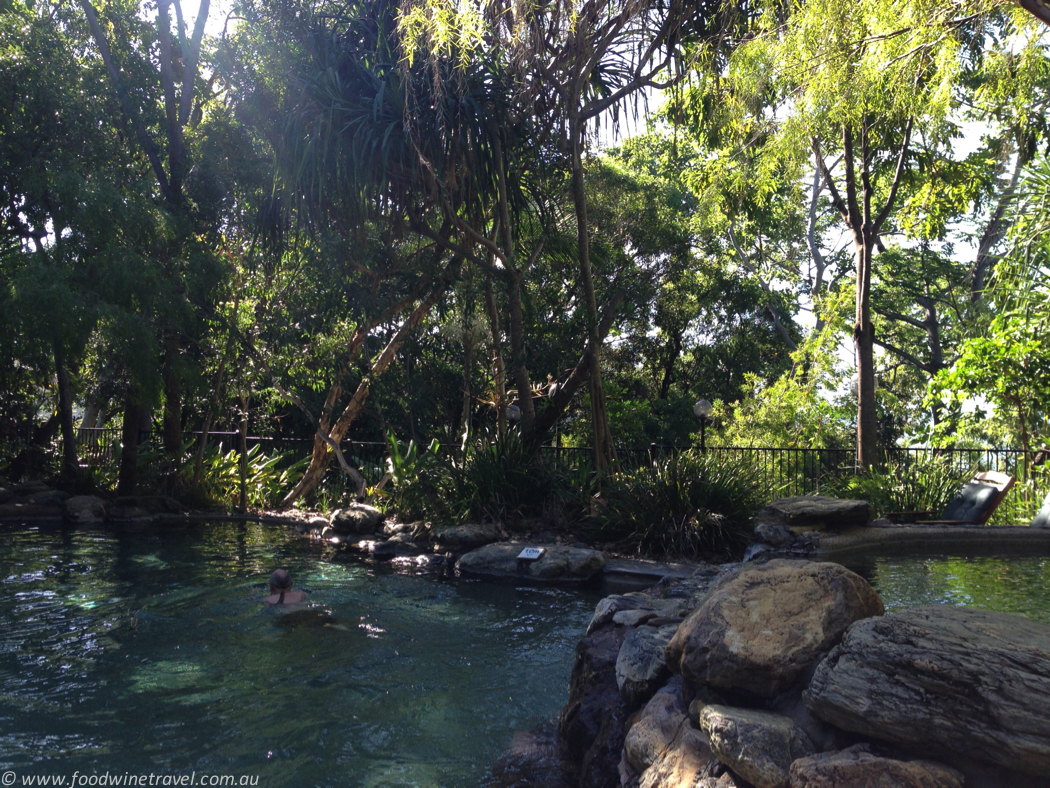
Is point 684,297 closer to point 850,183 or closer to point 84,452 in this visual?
point 850,183

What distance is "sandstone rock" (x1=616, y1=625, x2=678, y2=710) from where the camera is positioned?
11.5 ft

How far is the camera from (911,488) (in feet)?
32.3

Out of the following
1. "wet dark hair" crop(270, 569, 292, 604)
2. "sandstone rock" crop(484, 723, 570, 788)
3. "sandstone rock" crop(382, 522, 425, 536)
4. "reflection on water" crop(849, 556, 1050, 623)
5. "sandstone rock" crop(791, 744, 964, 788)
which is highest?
"sandstone rock" crop(791, 744, 964, 788)

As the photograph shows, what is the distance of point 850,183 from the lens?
36.0ft

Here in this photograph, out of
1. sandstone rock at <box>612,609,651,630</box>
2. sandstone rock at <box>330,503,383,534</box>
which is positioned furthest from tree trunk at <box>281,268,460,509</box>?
sandstone rock at <box>612,609,651,630</box>

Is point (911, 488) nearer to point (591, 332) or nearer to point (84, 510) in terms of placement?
point (591, 332)

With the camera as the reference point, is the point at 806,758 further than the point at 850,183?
No

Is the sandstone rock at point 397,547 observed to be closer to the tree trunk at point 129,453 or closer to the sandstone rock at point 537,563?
the sandstone rock at point 537,563

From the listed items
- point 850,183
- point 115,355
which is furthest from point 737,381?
point 115,355

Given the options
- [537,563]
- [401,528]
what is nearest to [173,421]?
[401,528]

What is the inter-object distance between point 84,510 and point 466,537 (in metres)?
6.24

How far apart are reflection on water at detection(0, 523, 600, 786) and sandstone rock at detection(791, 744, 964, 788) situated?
1680 millimetres

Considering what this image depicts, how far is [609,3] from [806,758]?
27.1 ft

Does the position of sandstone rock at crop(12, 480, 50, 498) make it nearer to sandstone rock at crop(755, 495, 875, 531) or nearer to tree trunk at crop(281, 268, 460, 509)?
tree trunk at crop(281, 268, 460, 509)
